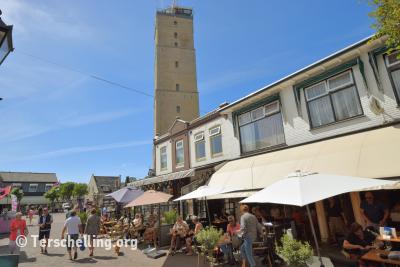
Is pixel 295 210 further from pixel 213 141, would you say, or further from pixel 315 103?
pixel 213 141

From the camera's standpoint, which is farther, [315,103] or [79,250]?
[79,250]

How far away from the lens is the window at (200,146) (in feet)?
58.1

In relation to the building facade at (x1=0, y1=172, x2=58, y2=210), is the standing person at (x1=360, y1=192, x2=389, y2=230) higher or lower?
lower

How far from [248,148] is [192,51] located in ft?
110

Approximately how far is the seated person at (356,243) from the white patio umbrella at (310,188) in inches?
26.9

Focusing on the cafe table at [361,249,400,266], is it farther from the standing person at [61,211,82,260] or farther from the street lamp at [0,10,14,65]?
the standing person at [61,211,82,260]

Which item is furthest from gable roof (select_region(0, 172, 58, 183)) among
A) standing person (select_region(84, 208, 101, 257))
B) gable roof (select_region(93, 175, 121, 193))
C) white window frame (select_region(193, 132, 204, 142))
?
standing person (select_region(84, 208, 101, 257))

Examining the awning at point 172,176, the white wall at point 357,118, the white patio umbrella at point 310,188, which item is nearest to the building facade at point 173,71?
the awning at point 172,176

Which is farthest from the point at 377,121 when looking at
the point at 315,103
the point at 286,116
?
the point at 286,116

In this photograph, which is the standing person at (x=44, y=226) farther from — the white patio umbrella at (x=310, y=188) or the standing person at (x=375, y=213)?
the standing person at (x=375, y=213)

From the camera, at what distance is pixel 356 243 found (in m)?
5.49

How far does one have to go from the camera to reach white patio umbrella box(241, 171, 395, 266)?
5.05m

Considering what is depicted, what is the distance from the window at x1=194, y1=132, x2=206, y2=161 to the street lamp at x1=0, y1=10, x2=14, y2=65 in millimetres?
13871

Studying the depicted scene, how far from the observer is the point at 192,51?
1732 inches
